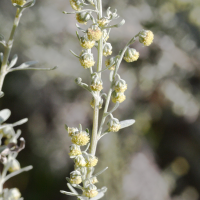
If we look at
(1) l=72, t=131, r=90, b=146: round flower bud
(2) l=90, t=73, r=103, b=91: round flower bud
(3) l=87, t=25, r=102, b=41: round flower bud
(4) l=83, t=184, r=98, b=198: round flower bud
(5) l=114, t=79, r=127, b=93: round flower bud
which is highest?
(3) l=87, t=25, r=102, b=41: round flower bud

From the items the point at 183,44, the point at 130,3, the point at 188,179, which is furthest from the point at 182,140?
the point at 130,3

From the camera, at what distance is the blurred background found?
1.48m

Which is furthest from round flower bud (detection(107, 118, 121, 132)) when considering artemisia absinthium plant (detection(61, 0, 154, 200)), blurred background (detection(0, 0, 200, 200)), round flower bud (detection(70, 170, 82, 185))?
blurred background (detection(0, 0, 200, 200))

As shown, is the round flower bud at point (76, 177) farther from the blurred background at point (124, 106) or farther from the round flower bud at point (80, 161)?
the blurred background at point (124, 106)

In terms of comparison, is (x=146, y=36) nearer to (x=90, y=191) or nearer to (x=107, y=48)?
(x=107, y=48)

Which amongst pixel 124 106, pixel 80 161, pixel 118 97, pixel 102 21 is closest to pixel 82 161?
pixel 80 161

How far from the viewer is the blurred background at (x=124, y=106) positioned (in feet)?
4.87

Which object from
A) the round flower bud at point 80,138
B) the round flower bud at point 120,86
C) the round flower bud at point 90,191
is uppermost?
the round flower bud at point 120,86

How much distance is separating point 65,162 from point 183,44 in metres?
1.26

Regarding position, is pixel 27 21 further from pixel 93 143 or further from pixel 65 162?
pixel 93 143

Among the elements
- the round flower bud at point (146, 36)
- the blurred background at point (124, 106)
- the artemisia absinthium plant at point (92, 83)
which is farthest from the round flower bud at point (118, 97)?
the blurred background at point (124, 106)

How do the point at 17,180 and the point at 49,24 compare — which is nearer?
the point at 17,180

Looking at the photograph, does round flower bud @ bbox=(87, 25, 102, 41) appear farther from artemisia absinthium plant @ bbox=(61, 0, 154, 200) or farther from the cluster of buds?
the cluster of buds

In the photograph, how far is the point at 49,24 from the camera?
162 centimetres
